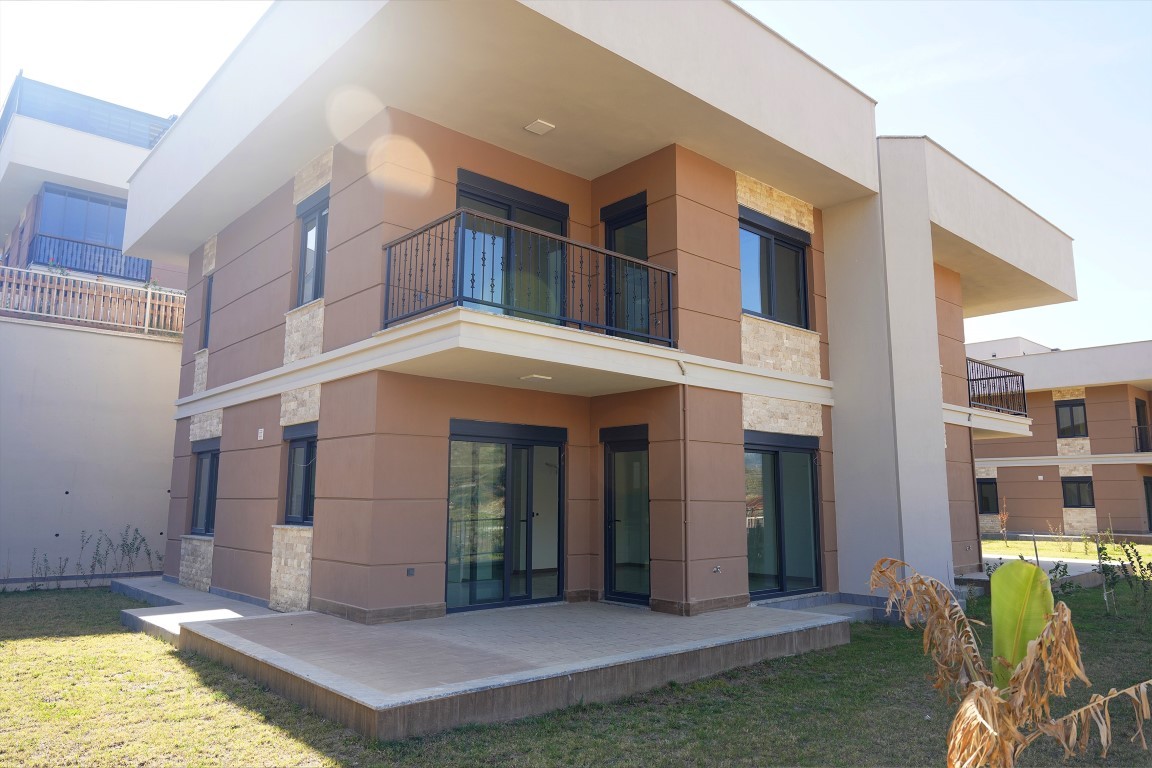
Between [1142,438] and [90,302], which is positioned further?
[1142,438]

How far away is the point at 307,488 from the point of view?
10.1m

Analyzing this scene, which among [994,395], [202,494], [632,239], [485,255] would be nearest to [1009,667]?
[485,255]

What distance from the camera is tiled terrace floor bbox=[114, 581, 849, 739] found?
17.7ft

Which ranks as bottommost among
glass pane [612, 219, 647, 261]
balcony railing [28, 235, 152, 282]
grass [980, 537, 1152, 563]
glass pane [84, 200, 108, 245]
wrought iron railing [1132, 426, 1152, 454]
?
grass [980, 537, 1152, 563]

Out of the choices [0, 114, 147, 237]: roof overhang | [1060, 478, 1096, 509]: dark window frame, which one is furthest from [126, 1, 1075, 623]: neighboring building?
[1060, 478, 1096, 509]: dark window frame

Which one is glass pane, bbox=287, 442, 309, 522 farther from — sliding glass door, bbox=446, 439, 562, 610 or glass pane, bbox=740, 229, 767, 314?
glass pane, bbox=740, 229, 767, 314

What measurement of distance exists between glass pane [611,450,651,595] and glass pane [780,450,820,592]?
7.56 ft

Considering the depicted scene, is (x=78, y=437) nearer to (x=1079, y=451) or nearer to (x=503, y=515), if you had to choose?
(x=503, y=515)

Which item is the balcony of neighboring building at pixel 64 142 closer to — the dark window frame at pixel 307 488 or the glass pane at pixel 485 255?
the dark window frame at pixel 307 488

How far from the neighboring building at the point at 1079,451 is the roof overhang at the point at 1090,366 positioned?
29 mm

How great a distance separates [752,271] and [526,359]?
471cm

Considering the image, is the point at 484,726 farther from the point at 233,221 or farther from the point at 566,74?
the point at 233,221

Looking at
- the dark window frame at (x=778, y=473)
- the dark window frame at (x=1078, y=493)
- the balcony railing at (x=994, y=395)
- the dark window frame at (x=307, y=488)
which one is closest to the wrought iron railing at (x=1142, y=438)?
the dark window frame at (x=1078, y=493)

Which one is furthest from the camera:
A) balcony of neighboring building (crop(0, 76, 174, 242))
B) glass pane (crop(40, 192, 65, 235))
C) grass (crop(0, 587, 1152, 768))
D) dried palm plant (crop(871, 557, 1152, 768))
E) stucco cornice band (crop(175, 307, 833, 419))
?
glass pane (crop(40, 192, 65, 235))
